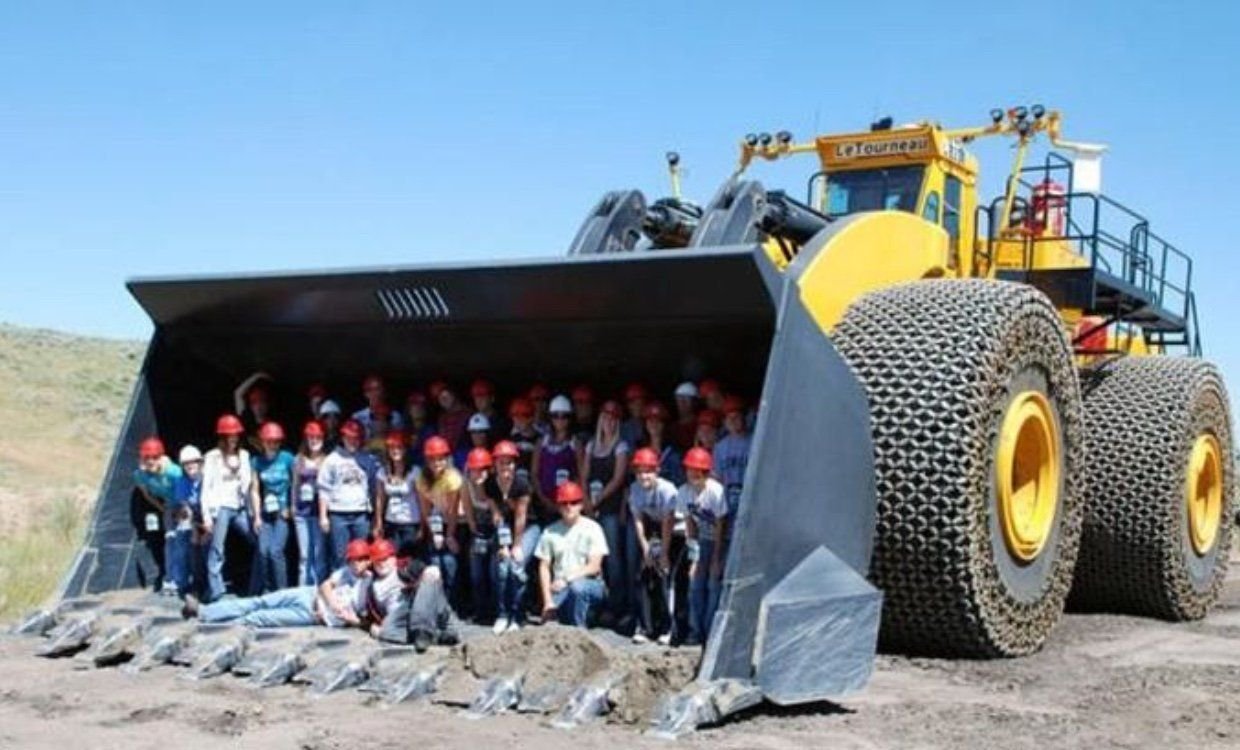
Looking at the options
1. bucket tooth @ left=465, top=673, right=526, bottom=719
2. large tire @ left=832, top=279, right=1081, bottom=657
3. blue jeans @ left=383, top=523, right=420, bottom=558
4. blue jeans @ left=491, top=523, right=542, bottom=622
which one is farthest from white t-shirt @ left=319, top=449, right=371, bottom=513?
large tire @ left=832, top=279, right=1081, bottom=657

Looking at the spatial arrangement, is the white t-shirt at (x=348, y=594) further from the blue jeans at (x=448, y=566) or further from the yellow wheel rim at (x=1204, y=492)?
the yellow wheel rim at (x=1204, y=492)

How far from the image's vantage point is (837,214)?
1073 centimetres

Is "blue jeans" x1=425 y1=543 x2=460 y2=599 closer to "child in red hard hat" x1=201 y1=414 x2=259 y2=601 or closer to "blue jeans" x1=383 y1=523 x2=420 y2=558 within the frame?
"blue jeans" x1=383 y1=523 x2=420 y2=558

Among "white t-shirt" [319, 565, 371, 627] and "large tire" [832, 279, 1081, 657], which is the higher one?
"large tire" [832, 279, 1081, 657]

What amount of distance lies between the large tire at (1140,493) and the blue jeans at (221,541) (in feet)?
18.4

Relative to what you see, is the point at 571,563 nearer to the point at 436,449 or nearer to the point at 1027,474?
the point at 436,449

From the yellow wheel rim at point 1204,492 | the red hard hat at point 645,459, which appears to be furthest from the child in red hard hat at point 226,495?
the yellow wheel rim at point 1204,492

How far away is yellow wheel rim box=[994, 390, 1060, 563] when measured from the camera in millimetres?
7898

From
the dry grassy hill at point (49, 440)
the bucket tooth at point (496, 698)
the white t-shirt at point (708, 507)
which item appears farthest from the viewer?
the dry grassy hill at point (49, 440)

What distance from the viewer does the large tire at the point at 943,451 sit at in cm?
740

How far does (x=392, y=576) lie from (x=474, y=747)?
253 centimetres

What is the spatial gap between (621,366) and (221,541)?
272 cm

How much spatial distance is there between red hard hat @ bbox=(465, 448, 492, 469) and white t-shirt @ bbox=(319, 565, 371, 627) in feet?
2.77

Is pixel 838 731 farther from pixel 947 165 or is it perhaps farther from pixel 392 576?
pixel 947 165
